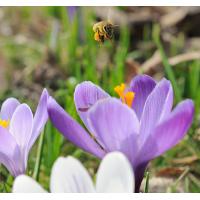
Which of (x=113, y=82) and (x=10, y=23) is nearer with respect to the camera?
(x=113, y=82)

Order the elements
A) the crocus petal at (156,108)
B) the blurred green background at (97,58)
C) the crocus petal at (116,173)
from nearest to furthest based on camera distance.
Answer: the crocus petal at (116,173)
the crocus petal at (156,108)
the blurred green background at (97,58)

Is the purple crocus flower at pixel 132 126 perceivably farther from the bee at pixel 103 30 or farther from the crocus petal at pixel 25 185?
the bee at pixel 103 30

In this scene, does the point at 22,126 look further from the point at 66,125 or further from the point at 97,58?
the point at 97,58

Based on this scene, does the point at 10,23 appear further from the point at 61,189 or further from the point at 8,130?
the point at 61,189

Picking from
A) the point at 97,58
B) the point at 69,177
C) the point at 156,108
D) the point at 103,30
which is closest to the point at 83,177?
the point at 69,177

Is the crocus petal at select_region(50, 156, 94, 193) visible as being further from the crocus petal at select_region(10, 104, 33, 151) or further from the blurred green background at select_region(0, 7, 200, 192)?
the blurred green background at select_region(0, 7, 200, 192)

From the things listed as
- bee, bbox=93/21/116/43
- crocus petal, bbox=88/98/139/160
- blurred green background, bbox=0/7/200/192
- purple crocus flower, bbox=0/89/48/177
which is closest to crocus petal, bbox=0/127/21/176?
purple crocus flower, bbox=0/89/48/177

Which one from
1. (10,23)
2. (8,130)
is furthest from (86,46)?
(8,130)

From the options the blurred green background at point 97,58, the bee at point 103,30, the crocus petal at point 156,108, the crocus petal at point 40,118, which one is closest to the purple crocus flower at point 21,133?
the crocus petal at point 40,118
